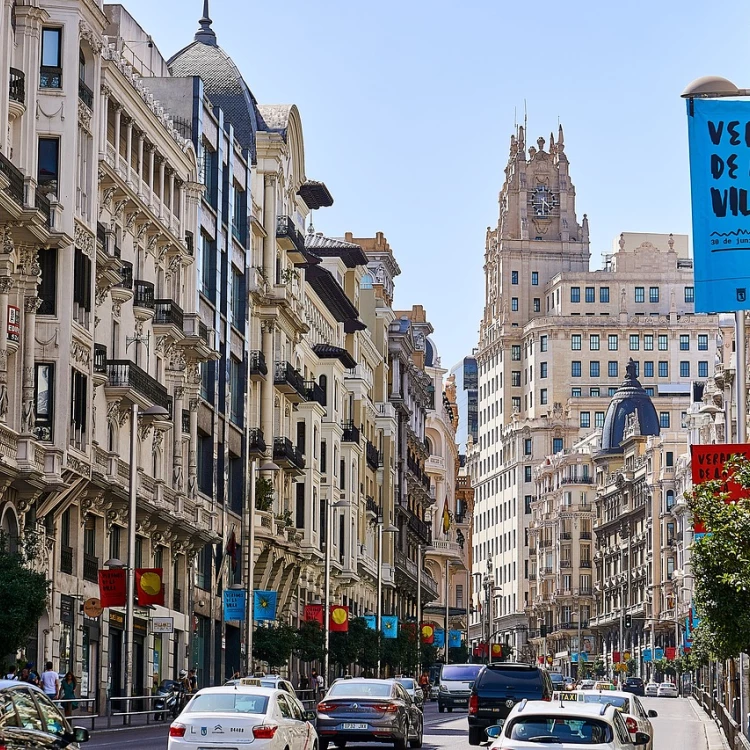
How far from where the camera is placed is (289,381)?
75.4 meters

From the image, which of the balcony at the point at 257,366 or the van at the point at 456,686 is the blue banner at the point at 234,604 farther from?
the balcony at the point at 257,366

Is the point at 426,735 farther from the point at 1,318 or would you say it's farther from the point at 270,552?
the point at 270,552

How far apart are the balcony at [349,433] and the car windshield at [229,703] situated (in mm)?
66518

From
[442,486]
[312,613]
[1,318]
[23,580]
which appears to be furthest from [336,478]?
[442,486]

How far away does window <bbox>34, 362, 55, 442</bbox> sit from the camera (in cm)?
4528

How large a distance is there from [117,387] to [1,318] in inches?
332

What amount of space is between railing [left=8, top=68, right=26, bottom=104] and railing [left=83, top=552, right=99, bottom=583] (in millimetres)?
12811

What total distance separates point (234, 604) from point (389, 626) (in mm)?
34798

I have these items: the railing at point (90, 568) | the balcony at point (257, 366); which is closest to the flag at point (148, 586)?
the railing at point (90, 568)

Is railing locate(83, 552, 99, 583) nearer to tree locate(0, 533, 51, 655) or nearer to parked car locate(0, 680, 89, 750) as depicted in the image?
tree locate(0, 533, 51, 655)

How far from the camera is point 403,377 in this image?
125 m

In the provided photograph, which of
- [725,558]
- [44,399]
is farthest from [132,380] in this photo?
[725,558]

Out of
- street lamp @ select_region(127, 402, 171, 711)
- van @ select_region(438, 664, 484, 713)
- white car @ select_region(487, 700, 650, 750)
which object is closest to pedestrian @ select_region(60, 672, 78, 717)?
street lamp @ select_region(127, 402, 171, 711)

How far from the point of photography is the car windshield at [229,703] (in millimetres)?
25266
